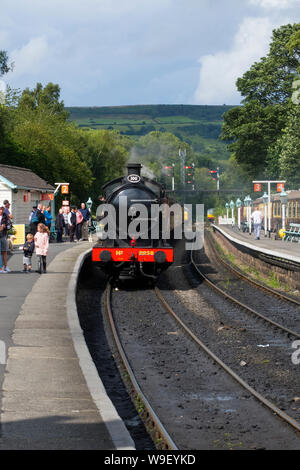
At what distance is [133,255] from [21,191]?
740 inches

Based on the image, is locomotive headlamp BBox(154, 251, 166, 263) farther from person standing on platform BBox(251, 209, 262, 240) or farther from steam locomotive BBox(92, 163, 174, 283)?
person standing on platform BBox(251, 209, 262, 240)

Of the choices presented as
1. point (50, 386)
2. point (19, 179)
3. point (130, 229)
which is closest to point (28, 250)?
point (130, 229)

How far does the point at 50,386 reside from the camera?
302 inches

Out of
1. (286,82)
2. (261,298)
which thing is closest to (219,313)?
(261,298)

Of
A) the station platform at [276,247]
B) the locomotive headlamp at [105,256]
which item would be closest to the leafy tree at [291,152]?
the station platform at [276,247]

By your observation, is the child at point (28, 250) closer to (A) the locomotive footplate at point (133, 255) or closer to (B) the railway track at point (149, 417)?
(A) the locomotive footplate at point (133, 255)

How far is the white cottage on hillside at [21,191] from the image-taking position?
35.1 metres

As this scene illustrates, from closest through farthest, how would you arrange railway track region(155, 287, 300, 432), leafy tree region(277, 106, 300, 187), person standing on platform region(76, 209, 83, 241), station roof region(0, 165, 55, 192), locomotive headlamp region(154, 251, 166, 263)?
railway track region(155, 287, 300, 432) < locomotive headlamp region(154, 251, 166, 263) < person standing on platform region(76, 209, 83, 241) < station roof region(0, 165, 55, 192) < leafy tree region(277, 106, 300, 187)

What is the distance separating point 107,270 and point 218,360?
11.1m

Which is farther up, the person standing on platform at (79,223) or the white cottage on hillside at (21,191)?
the white cottage on hillside at (21,191)

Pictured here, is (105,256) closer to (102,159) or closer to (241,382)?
(241,382)

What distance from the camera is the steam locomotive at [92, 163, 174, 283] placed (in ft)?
64.2

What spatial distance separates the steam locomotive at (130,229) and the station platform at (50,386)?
4.86 m

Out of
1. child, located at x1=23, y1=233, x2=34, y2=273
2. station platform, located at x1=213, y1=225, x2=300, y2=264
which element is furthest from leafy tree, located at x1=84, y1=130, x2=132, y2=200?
child, located at x1=23, y1=233, x2=34, y2=273
